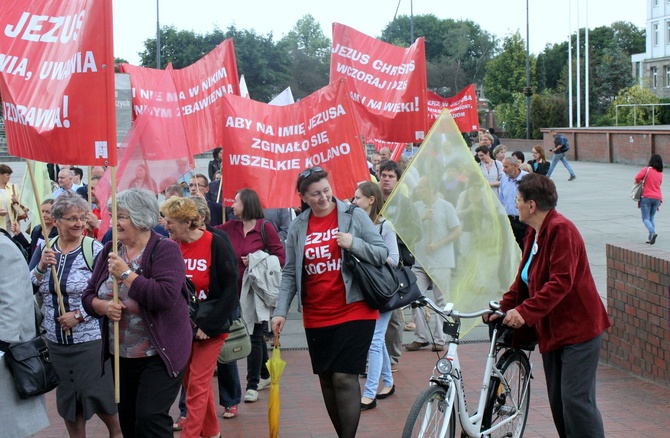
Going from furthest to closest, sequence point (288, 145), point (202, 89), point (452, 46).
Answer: point (452, 46)
point (202, 89)
point (288, 145)

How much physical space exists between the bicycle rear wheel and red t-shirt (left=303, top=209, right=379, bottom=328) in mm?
877

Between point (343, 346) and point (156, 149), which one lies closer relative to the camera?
point (343, 346)

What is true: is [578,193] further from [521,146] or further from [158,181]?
[521,146]

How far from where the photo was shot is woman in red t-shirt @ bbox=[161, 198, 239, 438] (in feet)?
19.2

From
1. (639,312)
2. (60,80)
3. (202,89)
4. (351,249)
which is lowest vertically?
(639,312)

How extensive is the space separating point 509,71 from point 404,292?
209 feet

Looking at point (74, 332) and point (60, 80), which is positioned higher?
point (60, 80)

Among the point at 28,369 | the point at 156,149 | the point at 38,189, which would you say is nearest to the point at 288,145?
the point at 156,149

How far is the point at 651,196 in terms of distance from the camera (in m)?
15.6

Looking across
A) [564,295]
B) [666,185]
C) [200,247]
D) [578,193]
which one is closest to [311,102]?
[200,247]

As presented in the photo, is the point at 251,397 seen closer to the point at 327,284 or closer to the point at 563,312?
the point at 327,284

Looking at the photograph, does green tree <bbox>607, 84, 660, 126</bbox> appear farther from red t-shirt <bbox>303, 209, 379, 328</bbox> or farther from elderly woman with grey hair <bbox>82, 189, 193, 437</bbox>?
elderly woman with grey hair <bbox>82, 189, 193, 437</bbox>

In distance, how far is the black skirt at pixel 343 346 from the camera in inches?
219

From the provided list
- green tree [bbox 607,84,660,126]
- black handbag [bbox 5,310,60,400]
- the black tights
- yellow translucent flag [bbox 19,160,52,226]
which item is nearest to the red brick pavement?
the black tights
